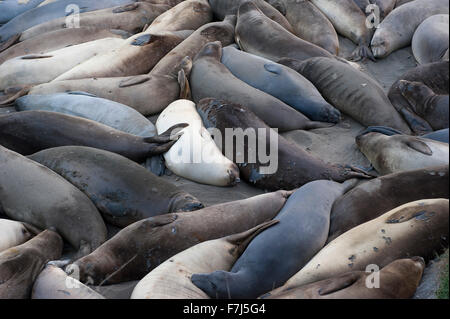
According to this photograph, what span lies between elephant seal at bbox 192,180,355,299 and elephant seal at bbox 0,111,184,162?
4.85 feet

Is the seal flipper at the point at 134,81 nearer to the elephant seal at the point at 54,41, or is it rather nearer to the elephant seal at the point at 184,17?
the elephant seal at the point at 184,17

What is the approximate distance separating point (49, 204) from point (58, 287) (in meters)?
1.07

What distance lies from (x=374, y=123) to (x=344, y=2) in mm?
2397

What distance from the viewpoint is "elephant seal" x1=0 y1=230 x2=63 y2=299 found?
399 centimetres

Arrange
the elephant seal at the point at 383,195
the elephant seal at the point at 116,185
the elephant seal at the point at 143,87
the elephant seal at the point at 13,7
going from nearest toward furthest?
the elephant seal at the point at 383,195 → the elephant seal at the point at 116,185 → the elephant seal at the point at 143,87 → the elephant seal at the point at 13,7

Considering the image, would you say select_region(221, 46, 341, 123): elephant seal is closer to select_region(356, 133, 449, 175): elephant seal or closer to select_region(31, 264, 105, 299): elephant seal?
select_region(356, 133, 449, 175): elephant seal

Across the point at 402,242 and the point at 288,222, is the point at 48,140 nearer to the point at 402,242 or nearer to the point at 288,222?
the point at 288,222

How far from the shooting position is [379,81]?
6.91m

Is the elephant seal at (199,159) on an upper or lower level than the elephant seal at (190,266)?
lower

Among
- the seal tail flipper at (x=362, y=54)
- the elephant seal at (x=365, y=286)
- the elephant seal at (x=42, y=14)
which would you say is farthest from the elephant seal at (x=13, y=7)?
the elephant seal at (x=365, y=286)

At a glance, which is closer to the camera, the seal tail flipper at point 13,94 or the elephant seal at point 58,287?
the elephant seal at point 58,287

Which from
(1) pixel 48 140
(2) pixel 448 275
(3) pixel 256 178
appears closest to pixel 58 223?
(1) pixel 48 140

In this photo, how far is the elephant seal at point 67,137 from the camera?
550 centimetres

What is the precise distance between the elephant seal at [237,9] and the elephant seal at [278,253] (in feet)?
11.8
